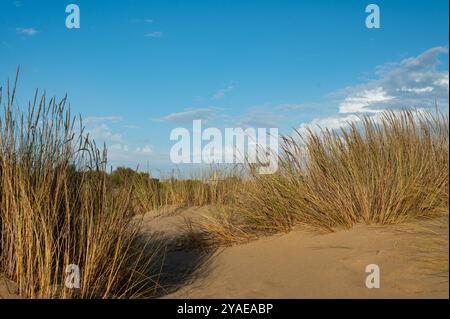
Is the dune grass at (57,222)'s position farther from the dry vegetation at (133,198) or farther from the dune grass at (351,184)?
the dune grass at (351,184)

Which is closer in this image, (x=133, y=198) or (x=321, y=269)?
(x=321, y=269)

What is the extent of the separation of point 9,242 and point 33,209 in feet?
1.46

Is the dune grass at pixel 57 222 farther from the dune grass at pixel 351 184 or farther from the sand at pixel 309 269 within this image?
the dune grass at pixel 351 184

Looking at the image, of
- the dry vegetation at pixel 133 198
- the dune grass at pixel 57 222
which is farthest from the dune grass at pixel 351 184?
the dune grass at pixel 57 222

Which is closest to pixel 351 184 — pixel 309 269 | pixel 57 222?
pixel 309 269

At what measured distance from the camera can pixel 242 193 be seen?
24.0 ft

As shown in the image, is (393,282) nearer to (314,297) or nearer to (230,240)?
(314,297)

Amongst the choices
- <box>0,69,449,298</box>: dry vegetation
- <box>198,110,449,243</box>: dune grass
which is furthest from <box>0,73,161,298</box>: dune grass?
<box>198,110,449,243</box>: dune grass

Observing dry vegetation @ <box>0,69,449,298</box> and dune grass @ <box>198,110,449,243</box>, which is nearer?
→ dry vegetation @ <box>0,69,449,298</box>

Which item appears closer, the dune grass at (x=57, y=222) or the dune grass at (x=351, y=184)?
the dune grass at (x=57, y=222)

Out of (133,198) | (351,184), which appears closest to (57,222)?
(133,198)

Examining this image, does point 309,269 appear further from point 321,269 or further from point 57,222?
point 57,222

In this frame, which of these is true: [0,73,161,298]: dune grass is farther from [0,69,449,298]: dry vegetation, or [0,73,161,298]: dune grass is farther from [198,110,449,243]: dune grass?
[198,110,449,243]: dune grass

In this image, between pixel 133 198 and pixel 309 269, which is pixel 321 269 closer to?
pixel 309 269
